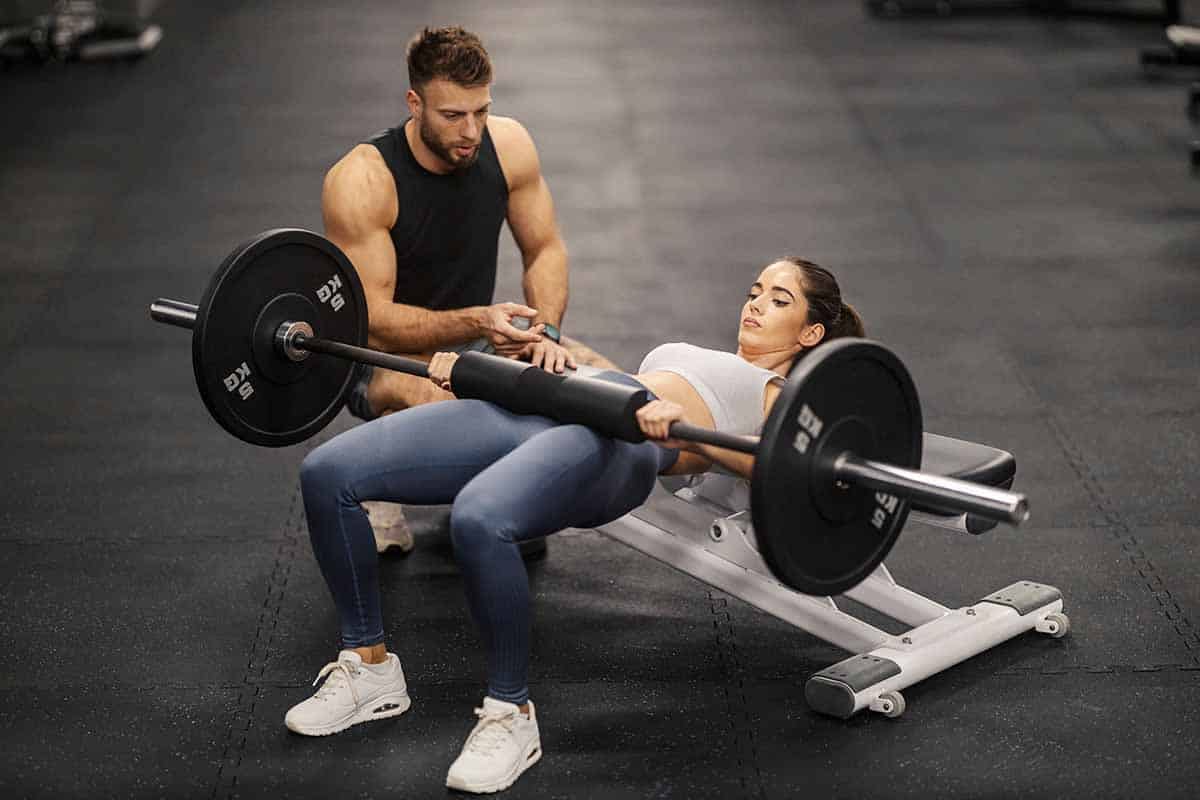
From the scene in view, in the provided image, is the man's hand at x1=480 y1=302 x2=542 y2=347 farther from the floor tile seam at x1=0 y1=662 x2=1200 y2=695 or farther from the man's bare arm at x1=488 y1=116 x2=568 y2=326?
the floor tile seam at x1=0 y1=662 x2=1200 y2=695

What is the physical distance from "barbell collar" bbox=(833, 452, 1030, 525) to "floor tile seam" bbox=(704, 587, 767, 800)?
0.55 meters

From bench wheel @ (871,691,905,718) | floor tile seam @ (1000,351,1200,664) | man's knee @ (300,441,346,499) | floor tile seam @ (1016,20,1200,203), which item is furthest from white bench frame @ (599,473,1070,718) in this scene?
floor tile seam @ (1016,20,1200,203)

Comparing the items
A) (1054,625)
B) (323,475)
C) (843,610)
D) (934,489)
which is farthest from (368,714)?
(1054,625)

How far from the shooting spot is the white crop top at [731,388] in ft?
9.95

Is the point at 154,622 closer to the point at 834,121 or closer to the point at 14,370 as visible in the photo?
the point at 14,370

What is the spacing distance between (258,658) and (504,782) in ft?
2.33

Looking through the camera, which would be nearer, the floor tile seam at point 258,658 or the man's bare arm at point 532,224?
the floor tile seam at point 258,658

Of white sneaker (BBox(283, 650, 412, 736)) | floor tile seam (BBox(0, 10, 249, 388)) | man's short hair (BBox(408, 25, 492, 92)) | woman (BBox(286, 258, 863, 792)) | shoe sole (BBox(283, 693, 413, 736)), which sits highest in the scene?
man's short hair (BBox(408, 25, 492, 92))

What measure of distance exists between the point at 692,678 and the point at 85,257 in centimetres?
341

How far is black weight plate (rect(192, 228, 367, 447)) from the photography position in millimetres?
3104

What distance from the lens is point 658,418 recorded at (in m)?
2.72

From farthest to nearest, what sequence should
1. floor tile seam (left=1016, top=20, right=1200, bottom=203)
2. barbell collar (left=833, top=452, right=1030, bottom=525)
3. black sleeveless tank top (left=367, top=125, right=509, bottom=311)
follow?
floor tile seam (left=1016, top=20, right=1200, bottom=203) → black sleeveless tank top (left=367, top=125, right=509, bottom=311) → barbell collar (left=833, top=452, right=1030, bottom=525)

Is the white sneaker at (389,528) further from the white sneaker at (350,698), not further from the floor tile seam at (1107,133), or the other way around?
the floor tile seam at (1107,133)

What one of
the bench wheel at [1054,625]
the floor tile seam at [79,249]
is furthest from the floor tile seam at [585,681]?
the floor tile seam at [79,249]
